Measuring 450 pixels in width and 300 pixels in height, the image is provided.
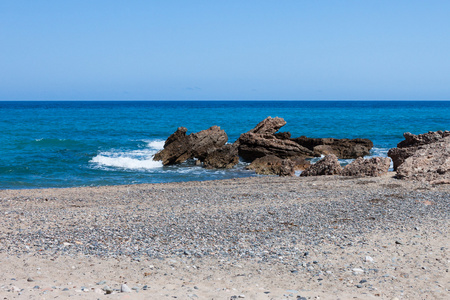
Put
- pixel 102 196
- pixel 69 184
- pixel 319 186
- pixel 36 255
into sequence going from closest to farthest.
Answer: pixel 36 255
pixel 102 196
pixel 319 186
pixel 69 184

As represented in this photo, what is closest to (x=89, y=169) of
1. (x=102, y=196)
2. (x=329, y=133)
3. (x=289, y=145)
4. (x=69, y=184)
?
(x=69, y=184)

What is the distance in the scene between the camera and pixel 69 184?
63.6ft

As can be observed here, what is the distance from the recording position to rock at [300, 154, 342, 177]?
18.4 metres

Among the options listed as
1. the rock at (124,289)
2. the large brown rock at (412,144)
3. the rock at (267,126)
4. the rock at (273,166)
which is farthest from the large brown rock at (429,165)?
the rock at (124,289)

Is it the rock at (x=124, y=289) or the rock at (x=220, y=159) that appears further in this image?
the rock at (x=220, y=159)

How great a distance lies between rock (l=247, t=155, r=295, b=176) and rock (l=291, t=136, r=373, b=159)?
511cm

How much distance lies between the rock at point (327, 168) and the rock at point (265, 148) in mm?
5865

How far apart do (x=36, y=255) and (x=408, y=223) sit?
7.98 m

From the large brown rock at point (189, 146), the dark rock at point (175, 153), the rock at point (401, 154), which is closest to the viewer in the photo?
the rock at point (401, 154)

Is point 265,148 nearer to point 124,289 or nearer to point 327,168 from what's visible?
point 327,168

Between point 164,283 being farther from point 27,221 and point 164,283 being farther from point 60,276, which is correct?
point 27,221

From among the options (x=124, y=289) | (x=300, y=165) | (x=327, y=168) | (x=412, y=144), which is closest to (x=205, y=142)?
(x=300, y=165)

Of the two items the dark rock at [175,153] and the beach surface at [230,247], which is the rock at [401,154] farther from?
the dark rock at [175,153]

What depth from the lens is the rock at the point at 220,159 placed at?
78.9 feet
